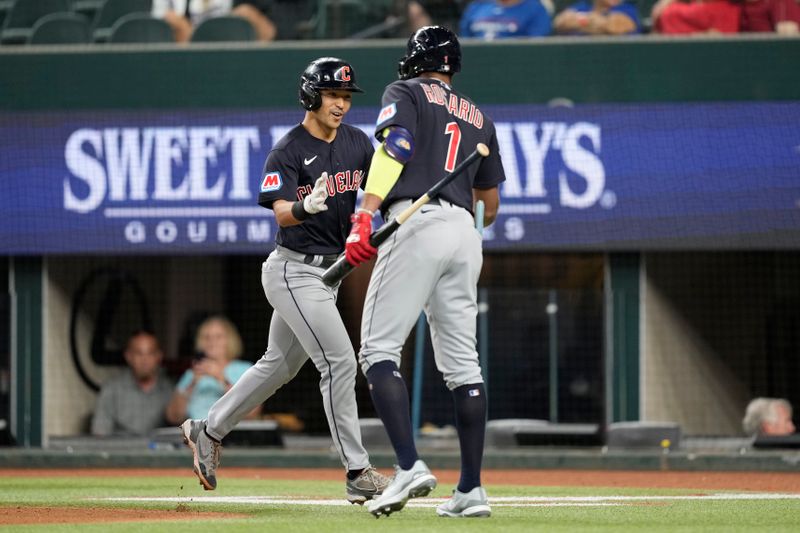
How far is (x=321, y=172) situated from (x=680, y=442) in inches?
243

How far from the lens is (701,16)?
1327cm

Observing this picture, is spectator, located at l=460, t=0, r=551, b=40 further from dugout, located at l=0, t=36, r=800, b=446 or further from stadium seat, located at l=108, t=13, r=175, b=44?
stadium seat, located at l=108, t=13, r=175, b=44

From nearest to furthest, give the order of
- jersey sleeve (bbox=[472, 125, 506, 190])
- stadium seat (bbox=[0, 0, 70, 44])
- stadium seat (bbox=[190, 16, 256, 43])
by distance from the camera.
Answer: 1. jersey sleeve (bbox=[472, 125, 506, 190])
2. stadium seat (bbox=[190, 16, 256, 43])
3. stadium seat (bbox=[0, 0, 70, 44])

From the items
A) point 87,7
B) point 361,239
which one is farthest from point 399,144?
point 87,7

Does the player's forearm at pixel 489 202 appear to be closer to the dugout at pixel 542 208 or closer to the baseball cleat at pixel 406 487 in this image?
the baseball cleat at pixel 406 487

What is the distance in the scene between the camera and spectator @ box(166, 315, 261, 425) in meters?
12.9

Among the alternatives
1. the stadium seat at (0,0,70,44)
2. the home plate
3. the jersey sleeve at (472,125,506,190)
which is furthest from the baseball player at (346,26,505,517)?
the stadium seat at (0,0,70,44)

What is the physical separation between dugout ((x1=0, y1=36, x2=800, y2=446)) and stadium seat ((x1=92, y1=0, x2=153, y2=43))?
26.0 inches

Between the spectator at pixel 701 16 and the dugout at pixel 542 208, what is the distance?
0.20 m

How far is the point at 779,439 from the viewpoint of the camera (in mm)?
11898

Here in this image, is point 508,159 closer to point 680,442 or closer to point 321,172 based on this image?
point 680,442

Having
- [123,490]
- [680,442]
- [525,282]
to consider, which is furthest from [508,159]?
[123,490]

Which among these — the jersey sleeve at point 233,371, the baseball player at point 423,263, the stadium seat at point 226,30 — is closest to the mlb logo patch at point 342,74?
the baseball player at point 423,263

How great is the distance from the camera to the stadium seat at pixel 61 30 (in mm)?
14086
